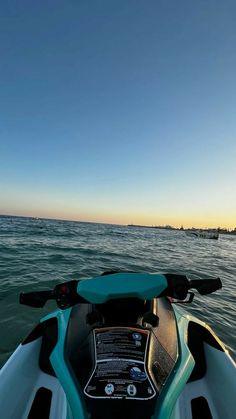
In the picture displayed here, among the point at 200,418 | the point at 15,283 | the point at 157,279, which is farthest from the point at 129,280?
the point at 15,283

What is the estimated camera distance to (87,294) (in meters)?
1.38

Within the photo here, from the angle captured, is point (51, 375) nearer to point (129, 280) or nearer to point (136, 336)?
point (136, 336)

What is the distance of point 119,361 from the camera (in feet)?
4.06

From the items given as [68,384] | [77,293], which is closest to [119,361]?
[68,384]

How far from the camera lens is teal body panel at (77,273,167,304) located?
136cm

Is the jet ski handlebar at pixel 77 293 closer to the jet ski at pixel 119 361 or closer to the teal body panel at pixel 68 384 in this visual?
the jet ski at pixel 119 361

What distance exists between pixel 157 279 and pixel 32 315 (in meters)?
3.73

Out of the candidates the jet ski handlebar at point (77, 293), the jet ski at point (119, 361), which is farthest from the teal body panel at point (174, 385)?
the jet ski handlebar at point (77, 293)

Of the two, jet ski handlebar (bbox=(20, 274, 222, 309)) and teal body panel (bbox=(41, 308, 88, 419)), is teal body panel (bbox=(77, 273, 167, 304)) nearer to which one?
jet ski handlebar (bbox=(20, 274, 222, 309))

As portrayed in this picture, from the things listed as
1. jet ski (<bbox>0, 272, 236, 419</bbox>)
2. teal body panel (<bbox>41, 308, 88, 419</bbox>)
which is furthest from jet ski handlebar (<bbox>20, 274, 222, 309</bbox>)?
teal body panel (<bbox>41, 308, 88, 419</bbox>)

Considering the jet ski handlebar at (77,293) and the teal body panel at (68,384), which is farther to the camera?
the jet ski handlebar at (77,293)

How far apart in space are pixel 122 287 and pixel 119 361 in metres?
0.36

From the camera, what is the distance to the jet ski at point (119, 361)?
1.10 meters

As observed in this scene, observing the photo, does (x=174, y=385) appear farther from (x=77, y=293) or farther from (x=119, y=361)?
(x=77, y=293)
